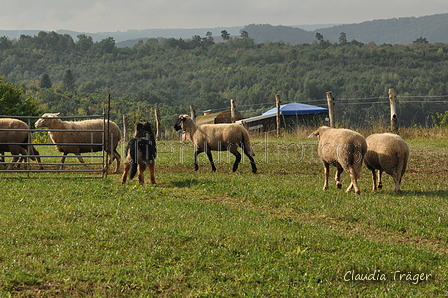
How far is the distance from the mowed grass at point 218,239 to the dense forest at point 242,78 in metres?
66.5

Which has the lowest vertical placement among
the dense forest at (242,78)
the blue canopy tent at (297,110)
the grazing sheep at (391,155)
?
the grazing sheep at (391,155)

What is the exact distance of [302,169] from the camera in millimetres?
16047

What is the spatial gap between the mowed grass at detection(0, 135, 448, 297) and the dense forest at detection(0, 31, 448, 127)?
218 ft

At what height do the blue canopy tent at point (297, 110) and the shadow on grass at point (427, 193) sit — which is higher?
the blue canopy tent at point (297, 110)

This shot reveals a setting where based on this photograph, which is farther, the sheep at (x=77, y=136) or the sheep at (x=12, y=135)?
the sheep at (x=77, y=136)

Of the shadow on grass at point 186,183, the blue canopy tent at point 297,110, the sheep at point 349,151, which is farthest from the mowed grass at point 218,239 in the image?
the blue canopy tent at point 297,110

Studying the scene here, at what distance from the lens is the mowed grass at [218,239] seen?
6.27 m

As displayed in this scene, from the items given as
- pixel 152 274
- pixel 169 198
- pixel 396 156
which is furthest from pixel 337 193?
pixel 152 274

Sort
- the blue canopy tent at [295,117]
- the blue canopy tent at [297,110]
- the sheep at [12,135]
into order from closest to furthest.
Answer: the sheep at [12,135] → the blue canopy tent at [295,117] → the blue canopy tent at [297,110]

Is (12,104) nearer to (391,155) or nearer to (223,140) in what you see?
(223,140)

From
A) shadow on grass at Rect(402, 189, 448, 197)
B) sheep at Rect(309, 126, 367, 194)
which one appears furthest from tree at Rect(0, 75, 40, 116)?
shadow on grass at Rect(402, 189, 448, 197)

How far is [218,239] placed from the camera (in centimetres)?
777

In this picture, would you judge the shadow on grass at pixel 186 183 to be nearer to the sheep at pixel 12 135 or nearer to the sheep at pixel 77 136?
the sheep at pixel 77 136

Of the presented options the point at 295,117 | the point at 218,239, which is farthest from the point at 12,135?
the point at 295,117
